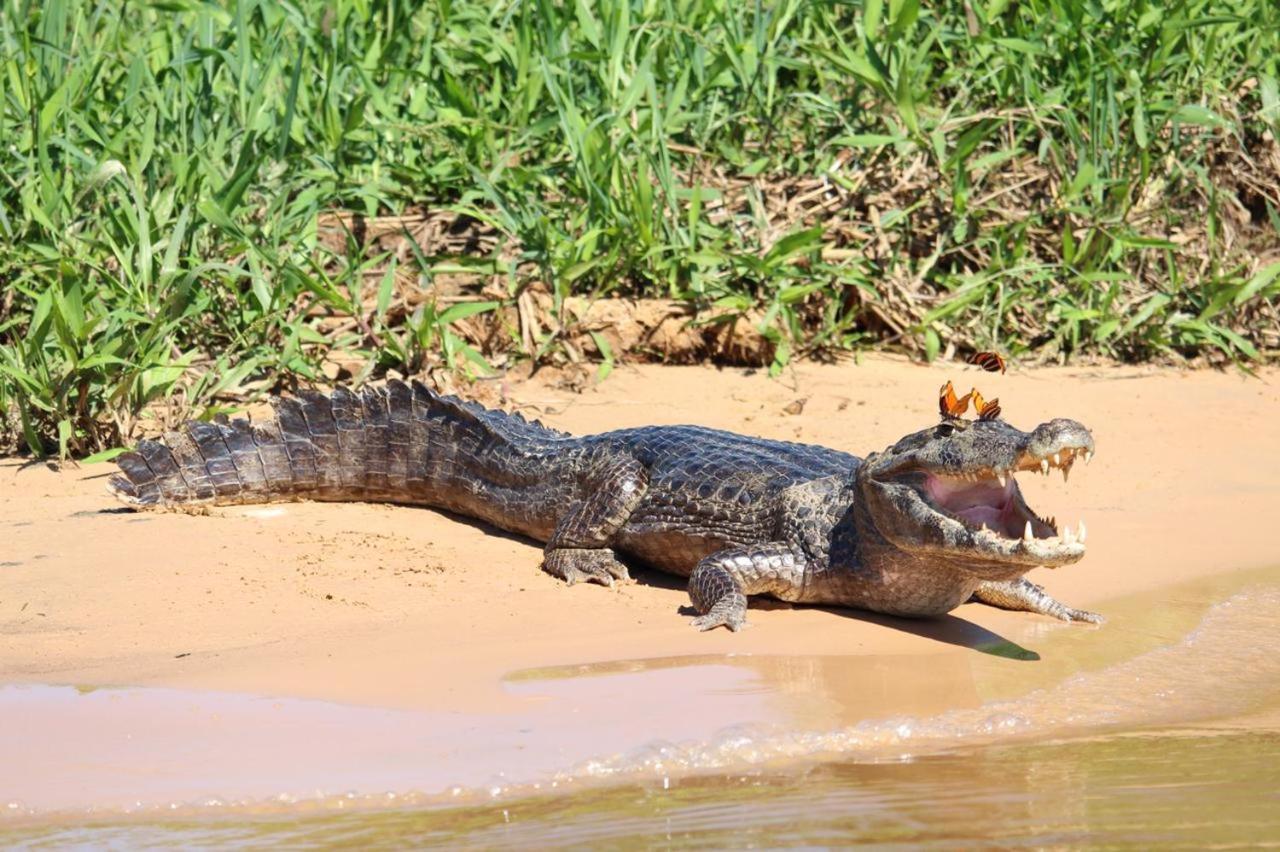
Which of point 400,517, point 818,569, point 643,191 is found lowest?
point 400,517

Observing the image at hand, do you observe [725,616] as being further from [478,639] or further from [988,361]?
[988,361]

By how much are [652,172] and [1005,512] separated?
3.43 m

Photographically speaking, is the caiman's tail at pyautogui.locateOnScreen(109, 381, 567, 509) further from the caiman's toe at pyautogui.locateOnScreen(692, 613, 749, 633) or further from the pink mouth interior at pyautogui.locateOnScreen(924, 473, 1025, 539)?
the pink mouth interior at pyautogui.locateOnScreen(924, 473, 1025, 539)

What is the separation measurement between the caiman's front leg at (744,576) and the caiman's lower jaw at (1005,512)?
0.49m

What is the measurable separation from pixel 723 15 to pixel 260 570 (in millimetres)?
Answer: 4131

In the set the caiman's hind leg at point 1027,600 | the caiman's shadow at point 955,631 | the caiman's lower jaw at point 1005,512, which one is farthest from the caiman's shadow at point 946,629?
the caiman's lower jaw at point 1005,512

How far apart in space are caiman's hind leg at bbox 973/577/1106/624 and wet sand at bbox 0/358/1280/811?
0.05 m

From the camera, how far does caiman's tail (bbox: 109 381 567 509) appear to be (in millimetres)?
5301

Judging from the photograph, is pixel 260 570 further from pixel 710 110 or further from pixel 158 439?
pixel 710 110

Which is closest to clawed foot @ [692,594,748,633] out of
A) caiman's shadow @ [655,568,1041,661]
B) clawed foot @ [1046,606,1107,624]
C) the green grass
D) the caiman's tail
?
caiman's shadow @ [655,568,1041,661]

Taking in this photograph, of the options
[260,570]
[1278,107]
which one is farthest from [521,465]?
[1278,107]

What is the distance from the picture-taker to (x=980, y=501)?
166 inches

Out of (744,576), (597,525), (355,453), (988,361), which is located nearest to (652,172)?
(355,453)

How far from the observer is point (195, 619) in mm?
4156
